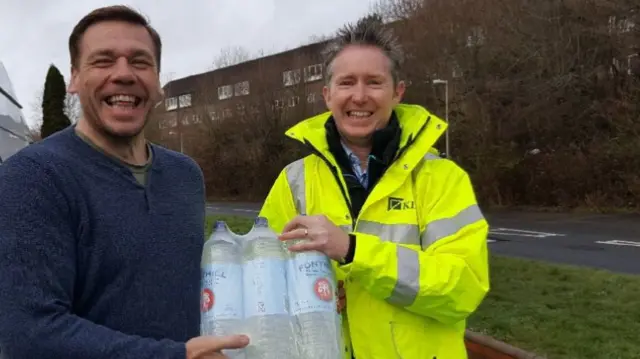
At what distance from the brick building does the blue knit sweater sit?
118 ft

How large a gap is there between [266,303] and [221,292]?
0.14 m

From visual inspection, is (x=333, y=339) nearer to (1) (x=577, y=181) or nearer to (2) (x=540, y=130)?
(1) (x=577, y=181)

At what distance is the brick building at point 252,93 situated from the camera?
4253 centimetres

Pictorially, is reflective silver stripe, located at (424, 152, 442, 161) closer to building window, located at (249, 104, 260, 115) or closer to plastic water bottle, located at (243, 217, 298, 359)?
plastic water bottle, located at (243, 217, 298, 359)

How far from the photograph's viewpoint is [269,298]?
1.90m

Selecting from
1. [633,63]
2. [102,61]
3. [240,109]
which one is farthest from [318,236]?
[240,109]

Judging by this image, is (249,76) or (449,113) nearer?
(449,113)

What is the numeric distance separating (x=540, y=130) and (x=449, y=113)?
4.64 m

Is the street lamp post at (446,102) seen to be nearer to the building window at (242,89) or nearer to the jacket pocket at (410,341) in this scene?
the building window at (242,89)

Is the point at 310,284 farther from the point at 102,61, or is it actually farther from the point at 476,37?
the point at 476,37

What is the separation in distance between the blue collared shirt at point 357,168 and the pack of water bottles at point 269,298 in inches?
21.0

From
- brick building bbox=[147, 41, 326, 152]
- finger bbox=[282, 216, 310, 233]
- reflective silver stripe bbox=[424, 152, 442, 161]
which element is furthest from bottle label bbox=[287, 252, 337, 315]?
brick building bbox=[147, 41, 326, 152]

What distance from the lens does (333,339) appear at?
1984mm

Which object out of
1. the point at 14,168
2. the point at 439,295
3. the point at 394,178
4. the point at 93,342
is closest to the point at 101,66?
the point at 14,168
